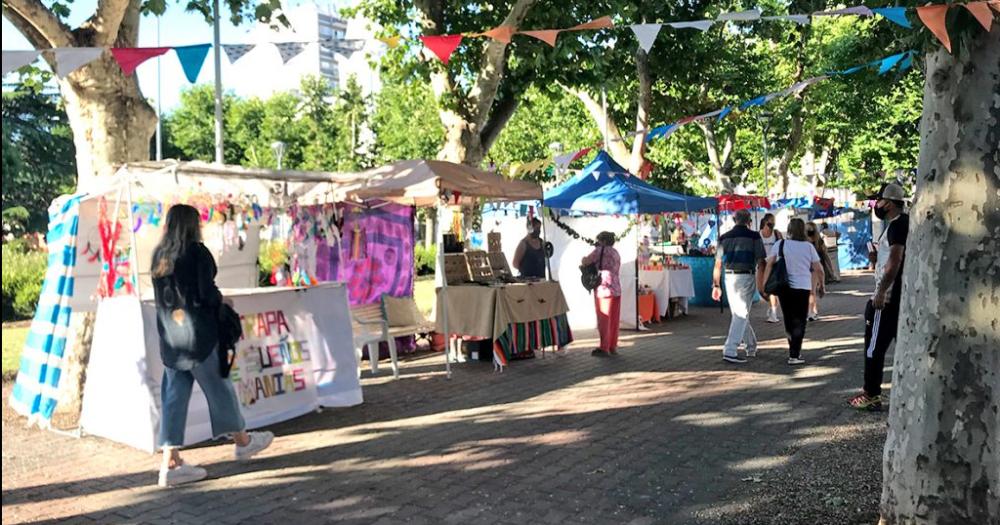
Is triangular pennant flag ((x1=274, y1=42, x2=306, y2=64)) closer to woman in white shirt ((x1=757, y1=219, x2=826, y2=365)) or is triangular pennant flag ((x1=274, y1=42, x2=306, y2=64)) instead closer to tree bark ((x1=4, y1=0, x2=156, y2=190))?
tree bark ((x1=4, y1=0, x2=156, y2=190))

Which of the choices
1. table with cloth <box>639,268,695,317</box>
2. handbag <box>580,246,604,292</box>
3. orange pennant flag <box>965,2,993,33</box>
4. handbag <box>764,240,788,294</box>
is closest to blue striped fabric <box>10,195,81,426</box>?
handbag <box>580,246,604,292</box>

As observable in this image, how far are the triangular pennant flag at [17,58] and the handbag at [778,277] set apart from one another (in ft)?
24.3

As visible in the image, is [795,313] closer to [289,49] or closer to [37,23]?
[289,49]

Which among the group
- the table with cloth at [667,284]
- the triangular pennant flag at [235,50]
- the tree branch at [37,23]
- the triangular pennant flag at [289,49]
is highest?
the tree branch at [37,23]

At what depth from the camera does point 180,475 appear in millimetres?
5402

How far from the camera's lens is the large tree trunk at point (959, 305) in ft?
12.1

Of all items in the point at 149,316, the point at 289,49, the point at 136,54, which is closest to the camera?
the point at 149,316

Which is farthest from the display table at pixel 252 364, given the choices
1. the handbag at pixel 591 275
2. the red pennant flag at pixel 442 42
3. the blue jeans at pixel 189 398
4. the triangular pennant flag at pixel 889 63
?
the triangular pennant flag at pixel 889 63

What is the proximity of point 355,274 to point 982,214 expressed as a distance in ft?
23.9

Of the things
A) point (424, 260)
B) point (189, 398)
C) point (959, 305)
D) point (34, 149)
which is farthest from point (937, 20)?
point (34, 149)

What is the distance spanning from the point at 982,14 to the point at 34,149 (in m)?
36.1

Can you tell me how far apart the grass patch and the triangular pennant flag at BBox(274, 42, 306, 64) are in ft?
14.7

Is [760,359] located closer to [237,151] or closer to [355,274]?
[355,274]

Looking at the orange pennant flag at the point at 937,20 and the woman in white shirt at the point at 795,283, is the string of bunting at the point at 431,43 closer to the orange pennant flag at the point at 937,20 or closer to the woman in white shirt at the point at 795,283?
the orange pennant flag at the point at 937,20
